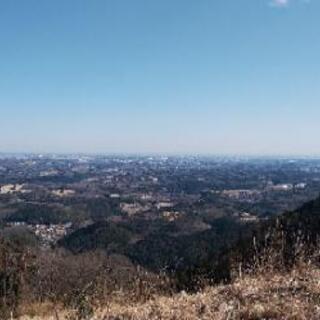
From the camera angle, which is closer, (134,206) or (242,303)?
(242,303)

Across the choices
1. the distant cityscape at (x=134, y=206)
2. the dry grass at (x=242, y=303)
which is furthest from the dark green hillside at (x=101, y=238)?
the dry grass at (x=242, y=303)

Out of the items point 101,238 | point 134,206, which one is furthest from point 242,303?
point 134,206

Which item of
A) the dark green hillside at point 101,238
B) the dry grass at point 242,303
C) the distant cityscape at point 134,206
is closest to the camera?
the dry grass at point 242,303

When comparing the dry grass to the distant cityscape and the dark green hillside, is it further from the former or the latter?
the distant cityscape

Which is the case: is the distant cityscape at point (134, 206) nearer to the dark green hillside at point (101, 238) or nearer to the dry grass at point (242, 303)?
Result: the dark green hillside at point (101, 238)

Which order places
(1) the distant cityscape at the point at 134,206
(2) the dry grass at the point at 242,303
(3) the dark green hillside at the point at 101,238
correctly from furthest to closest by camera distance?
(1) the distant cityscape at the point at 134,206
(3) the dark green hillside at the point at 101,238
(2) the dry grass at the point at 242,303

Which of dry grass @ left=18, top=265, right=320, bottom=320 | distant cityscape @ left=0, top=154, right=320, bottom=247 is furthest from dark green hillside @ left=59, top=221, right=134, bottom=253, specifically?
dry grass @ left=18, top=265, right=320, bottom=320

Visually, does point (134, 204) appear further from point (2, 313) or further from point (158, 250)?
point (2, 313)

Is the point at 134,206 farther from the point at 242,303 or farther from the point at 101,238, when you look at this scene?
the point at 242,303

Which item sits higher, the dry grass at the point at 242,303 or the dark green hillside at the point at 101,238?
the dry grass at the point at 242,303
